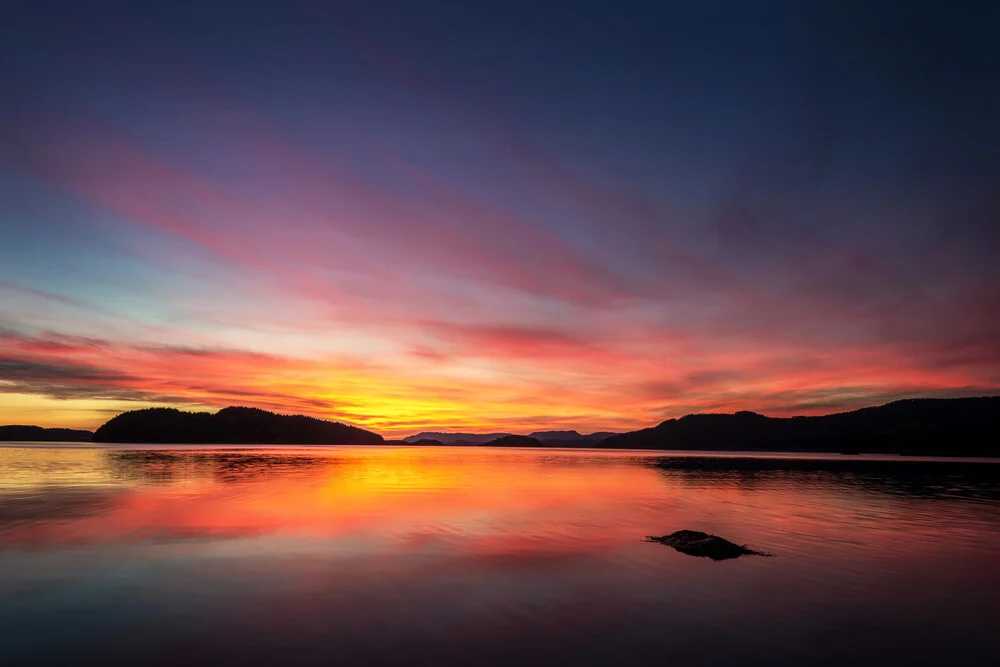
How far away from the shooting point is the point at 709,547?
2409 cm

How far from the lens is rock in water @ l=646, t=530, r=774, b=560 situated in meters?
23.7

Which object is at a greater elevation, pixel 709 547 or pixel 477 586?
pixel 709 547

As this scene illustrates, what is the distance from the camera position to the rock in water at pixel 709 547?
23.7 metres

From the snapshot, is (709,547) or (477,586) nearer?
(477,586)

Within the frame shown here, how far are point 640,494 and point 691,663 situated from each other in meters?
40.8

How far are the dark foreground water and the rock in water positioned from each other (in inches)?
40.4

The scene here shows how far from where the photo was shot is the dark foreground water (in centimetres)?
1298

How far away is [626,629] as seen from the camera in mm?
14398

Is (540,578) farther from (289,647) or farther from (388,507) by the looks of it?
(388,507)

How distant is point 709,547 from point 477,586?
1211 centimetres

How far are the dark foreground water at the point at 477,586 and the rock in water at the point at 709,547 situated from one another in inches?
40.4

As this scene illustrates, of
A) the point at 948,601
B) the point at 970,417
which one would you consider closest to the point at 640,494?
the point at 948,601

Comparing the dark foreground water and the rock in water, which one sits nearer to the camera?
the dark foreground water

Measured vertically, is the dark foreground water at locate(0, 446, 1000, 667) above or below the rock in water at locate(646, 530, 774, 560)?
below
